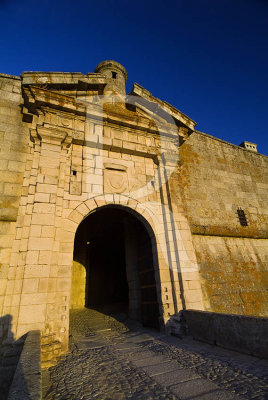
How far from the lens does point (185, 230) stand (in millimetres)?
5375

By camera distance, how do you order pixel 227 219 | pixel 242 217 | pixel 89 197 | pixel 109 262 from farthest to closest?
pixel 109 262 → pixel 242 217 → pixel 227 219 → pixel 89 197

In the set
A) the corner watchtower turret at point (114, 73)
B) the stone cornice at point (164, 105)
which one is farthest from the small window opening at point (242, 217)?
the corner watchtower turret at point (114, 73)

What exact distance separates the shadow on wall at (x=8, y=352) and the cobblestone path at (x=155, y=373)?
0.57 meters

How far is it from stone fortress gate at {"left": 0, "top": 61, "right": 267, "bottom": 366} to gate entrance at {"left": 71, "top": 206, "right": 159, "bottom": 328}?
0.07 metres

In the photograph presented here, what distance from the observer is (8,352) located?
10.1ft

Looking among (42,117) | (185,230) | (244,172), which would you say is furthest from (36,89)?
(244,172)

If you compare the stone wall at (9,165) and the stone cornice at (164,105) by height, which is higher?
the stone cornice at (164,105)

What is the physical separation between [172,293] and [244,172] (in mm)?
6231

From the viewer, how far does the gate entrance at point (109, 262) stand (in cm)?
634

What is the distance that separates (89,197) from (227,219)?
494cm

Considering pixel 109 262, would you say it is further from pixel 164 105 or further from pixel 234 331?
pixel 234 331

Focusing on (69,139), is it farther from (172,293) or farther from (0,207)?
(172,293)

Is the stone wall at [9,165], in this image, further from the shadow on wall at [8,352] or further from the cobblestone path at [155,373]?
the cobblestone path at [155,373]

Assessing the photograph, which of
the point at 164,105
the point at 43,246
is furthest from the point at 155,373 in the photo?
the point at 164,105
